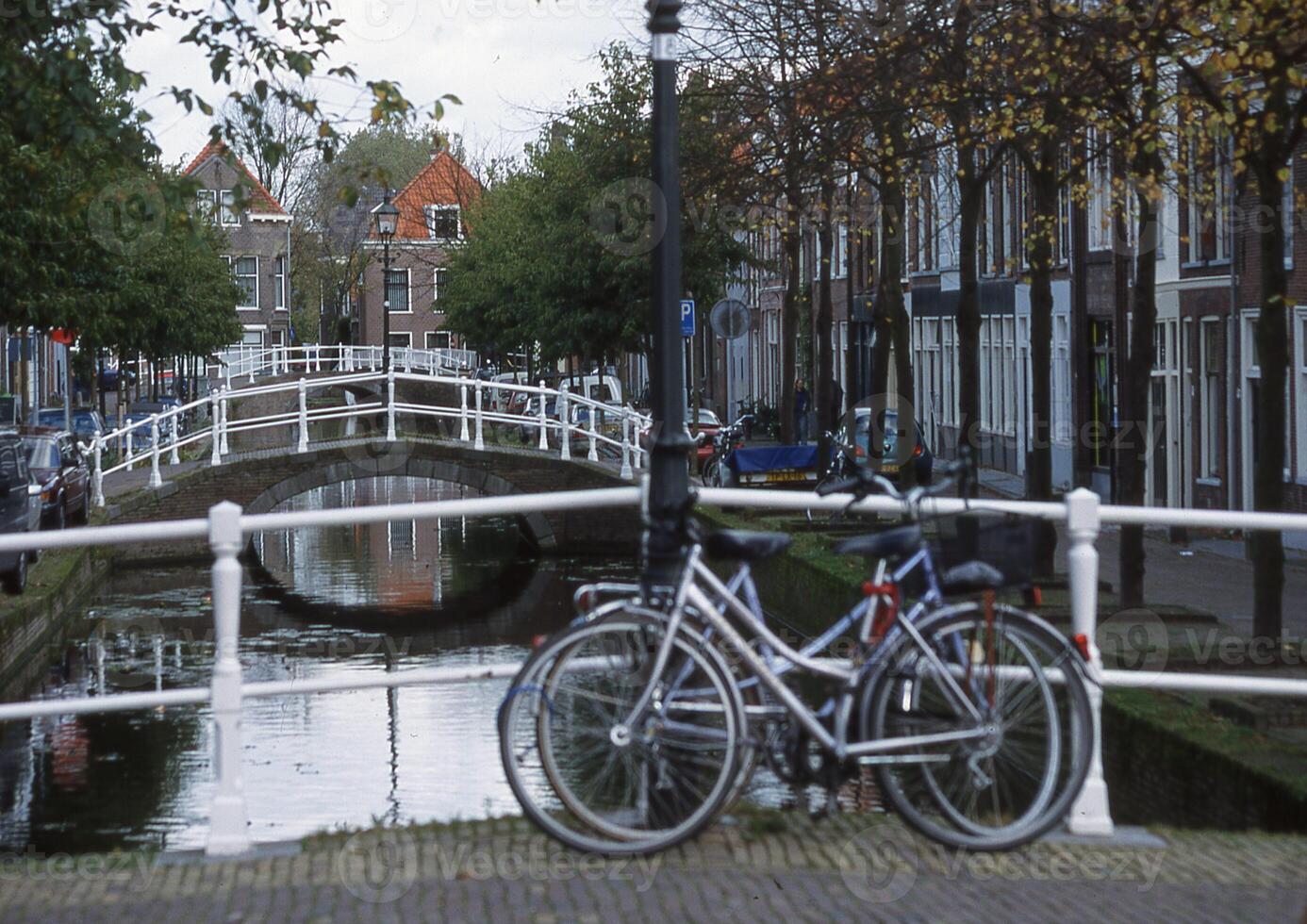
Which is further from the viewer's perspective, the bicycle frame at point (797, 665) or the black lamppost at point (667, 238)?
the black lamppost at point (667, 238)

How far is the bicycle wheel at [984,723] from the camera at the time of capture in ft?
18.3

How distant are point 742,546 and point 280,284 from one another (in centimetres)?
8835

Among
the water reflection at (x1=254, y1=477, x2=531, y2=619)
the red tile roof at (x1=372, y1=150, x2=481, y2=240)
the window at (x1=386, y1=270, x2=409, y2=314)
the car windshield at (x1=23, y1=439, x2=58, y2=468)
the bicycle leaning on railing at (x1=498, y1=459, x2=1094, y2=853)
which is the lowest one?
the water reflection at (x1=254, y1=477, x2=531, y2=619)

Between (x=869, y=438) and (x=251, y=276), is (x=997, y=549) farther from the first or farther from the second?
(x=251, y=276)

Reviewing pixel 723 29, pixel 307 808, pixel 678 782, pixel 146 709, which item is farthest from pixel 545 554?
pixel 678 782

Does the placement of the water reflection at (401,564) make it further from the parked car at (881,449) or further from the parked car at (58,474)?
the parked car at (881,449)

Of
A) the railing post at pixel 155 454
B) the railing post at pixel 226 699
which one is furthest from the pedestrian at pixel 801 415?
the railing post at pixel 226 699

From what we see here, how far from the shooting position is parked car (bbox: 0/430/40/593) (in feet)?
63.5

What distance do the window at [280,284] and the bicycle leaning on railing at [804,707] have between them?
287 ft

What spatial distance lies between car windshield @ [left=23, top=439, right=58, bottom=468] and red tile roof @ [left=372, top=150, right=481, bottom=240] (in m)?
45.9

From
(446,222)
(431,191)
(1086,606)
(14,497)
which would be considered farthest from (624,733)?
(431,191)

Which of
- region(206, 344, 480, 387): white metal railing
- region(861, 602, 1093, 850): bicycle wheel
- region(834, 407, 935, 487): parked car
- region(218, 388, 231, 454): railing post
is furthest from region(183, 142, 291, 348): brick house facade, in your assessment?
region(861, 602, 1093, 850): bicycle wheel

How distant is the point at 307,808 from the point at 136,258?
96.2 ft

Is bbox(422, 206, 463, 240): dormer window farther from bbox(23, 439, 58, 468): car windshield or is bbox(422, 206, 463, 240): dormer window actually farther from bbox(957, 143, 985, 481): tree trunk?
bbox(957, 143, 985, 481): tree trunk
